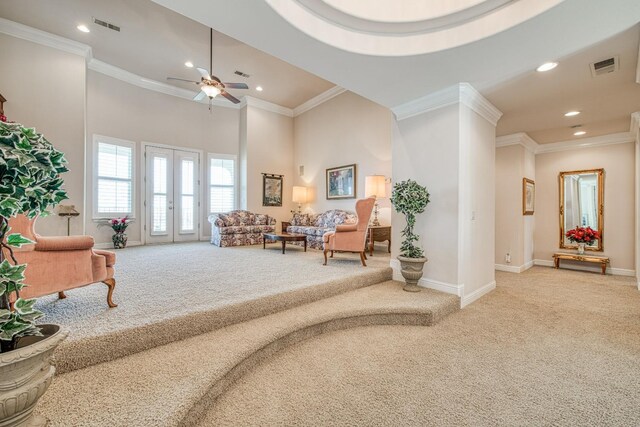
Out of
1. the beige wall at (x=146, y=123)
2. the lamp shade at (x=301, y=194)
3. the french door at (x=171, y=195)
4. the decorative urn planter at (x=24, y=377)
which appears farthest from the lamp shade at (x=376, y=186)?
the french door at (x=171, y=195)

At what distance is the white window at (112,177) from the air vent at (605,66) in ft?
26.3

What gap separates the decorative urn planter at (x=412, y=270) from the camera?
333 centimetres

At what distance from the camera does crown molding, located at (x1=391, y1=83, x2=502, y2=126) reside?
3.19 metres

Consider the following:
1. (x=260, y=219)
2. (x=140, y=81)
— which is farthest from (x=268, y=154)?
(x=140, y=81)

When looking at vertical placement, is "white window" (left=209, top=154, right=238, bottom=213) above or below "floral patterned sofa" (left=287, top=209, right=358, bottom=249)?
above

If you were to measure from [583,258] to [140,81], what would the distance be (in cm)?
1007

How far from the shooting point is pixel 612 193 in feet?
16.6

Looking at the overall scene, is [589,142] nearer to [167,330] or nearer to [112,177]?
[167,330]

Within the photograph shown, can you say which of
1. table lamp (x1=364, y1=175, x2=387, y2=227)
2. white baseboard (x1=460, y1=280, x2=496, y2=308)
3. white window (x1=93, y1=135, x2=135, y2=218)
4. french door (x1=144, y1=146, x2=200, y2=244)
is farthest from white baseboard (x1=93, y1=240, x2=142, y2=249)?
white baseboard (x1=460, y1=280, x2=496, y2=308)

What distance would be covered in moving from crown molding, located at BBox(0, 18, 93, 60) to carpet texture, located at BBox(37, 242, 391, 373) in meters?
3.90

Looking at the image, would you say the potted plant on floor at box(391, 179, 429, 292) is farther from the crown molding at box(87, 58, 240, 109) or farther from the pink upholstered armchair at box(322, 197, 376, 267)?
the crown molding at box(87, 58, 240, 109)

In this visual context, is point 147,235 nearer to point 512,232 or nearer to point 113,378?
point 113,378

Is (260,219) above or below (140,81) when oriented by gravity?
below

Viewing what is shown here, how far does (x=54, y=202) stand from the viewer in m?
1.20
